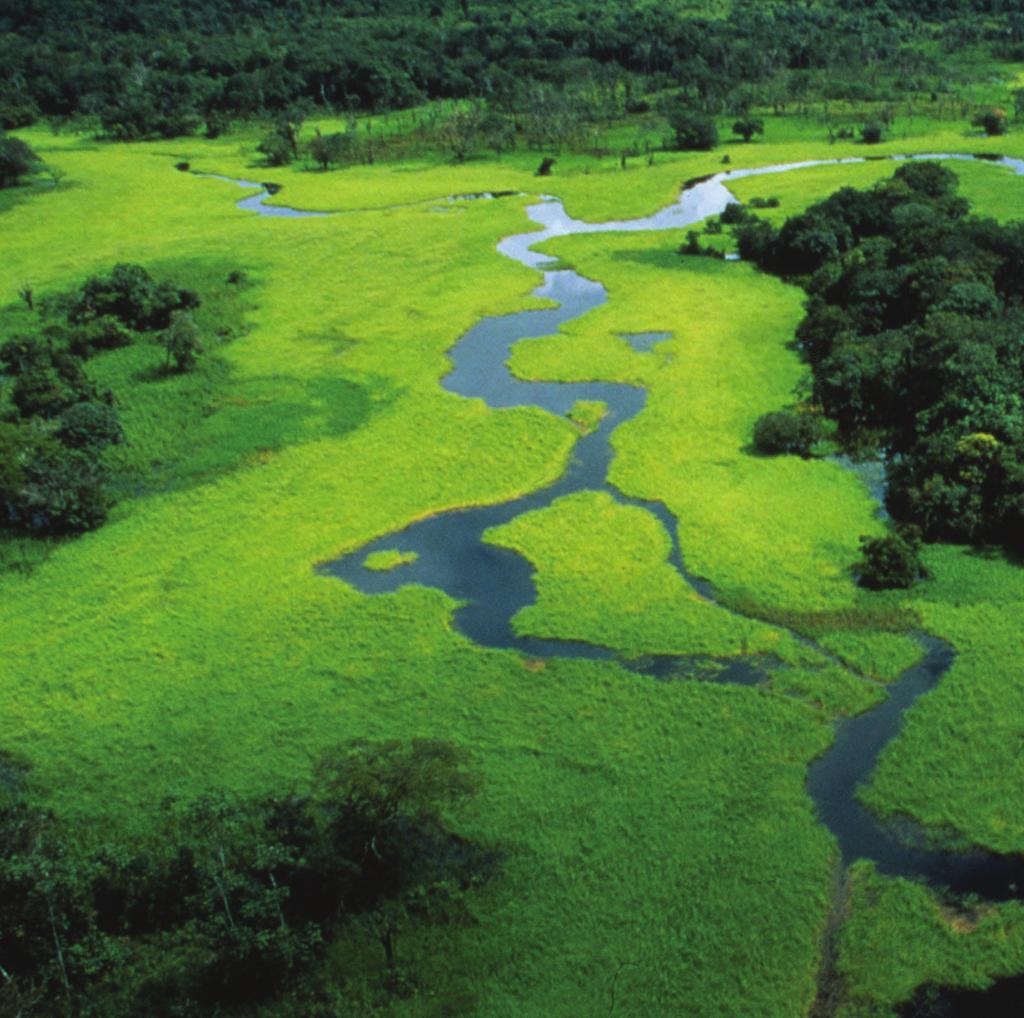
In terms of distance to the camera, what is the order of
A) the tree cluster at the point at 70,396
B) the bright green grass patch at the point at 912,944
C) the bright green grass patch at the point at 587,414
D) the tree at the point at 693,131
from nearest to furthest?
the bright green grass patch at the point at 912,944 → the tree cluster at the point at 70,396 → the bright green grass patch at the point at 587,414 → the tree at the point at 693,131

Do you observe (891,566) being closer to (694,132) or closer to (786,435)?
(786,435)

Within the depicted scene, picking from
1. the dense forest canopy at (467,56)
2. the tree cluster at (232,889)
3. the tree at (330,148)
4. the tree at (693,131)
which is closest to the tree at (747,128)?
the tree at (693,131)

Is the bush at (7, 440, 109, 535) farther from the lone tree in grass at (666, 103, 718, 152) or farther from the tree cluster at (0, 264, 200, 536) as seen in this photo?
the lone tree in grass at (666, 103, 718, 152)

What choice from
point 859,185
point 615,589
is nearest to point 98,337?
point 615,589

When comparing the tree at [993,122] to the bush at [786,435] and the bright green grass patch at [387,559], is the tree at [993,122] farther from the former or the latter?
the bright green grass patch at [387,559]

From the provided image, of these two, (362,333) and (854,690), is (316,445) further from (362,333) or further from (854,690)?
(854,690)
